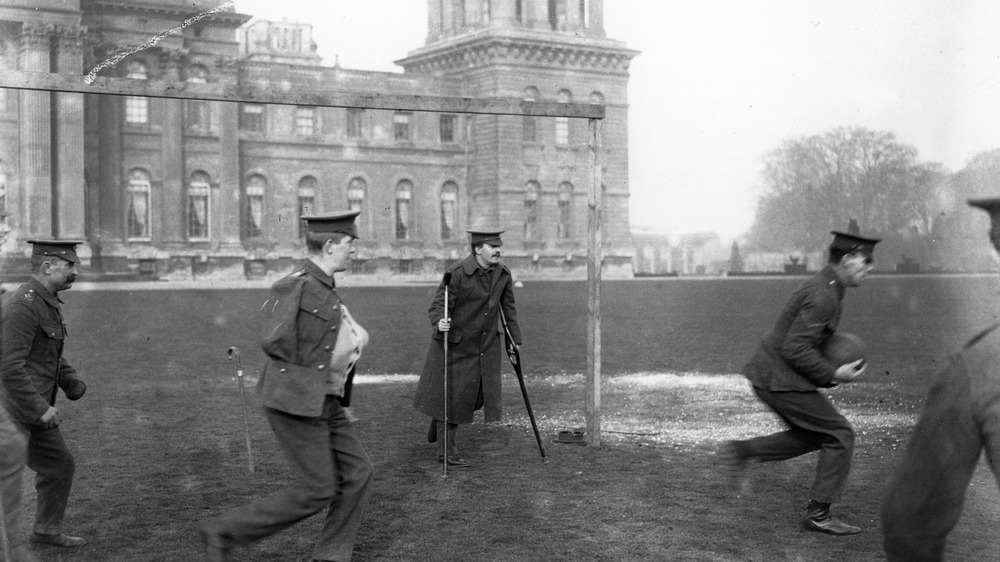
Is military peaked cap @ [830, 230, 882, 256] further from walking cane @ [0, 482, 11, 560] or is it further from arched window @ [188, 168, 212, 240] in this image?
arched window @ [188, 168, 212, 240]

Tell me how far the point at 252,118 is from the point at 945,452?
187 ft

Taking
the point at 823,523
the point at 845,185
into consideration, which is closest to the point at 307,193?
the point at 845,185

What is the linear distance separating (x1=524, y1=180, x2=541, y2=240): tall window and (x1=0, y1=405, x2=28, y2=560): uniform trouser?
56.3 metres

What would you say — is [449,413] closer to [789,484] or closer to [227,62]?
[789,484]

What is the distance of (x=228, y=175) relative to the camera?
55500 millimetres

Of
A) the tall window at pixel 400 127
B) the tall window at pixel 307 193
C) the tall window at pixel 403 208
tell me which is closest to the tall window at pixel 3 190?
the tall window at pixel 307 193

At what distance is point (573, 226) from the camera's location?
206ft

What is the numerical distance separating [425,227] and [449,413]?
51.8 meters

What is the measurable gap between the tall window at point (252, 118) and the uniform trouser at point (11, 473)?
2099 inches

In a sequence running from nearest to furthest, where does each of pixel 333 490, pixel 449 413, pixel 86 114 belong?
1. pixel 333 490
2. pixel 449 413
3. pixel 86 114

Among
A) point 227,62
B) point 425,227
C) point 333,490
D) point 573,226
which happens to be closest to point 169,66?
point 227,62

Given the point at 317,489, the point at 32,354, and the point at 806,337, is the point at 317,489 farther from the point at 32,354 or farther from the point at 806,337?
the point at 806,337

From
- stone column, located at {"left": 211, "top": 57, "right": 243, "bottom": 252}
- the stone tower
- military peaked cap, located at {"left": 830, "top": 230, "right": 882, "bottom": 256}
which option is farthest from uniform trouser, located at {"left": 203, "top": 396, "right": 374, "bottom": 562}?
the stone tower

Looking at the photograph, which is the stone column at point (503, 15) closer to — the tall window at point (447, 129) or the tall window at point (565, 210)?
the tall window at point (447, 129)
